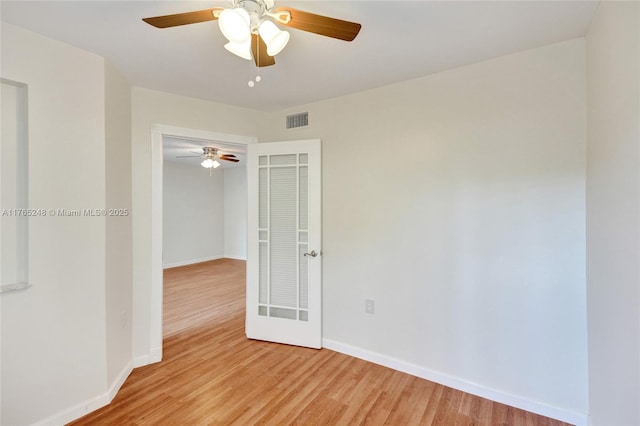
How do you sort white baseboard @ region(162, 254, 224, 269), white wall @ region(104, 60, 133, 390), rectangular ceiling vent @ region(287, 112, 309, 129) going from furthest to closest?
1. white baseboard @ region(162, 254, 224, 269)
2. rectangular ceiling vent @ region(287, 112, 309, 129)
3. white wall @ region(104, 60, 133, 390)

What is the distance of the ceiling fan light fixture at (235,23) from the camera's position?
1108 millimetres

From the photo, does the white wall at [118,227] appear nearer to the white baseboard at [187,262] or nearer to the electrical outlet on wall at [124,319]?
the electrical outlet on wall at [124,319]

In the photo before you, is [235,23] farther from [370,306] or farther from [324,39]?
[370,306]

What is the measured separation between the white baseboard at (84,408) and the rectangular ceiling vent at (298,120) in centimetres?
283

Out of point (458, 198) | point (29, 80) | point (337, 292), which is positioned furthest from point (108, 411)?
point (458, 198)

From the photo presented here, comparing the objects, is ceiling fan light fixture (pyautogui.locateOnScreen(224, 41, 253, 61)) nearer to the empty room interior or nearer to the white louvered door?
the empty room interior

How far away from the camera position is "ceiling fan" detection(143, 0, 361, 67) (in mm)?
1133

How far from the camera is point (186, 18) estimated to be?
4.07 ft

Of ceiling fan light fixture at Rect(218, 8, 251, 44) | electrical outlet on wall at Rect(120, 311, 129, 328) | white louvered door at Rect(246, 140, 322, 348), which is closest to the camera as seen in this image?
ceiling fan light fixture at Rect(218, 8, 251, 44)

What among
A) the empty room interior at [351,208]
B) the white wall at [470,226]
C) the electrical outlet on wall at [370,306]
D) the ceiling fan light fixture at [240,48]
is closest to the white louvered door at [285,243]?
the empty room interior at [351,208]

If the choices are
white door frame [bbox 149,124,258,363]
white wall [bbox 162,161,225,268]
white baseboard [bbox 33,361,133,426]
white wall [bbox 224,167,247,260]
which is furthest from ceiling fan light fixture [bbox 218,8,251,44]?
white wall [bbox 224,167,247,260]

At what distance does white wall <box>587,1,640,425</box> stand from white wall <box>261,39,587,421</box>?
0.14m

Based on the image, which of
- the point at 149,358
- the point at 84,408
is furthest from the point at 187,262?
the point at 84,408

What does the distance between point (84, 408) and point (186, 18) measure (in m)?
2.57
